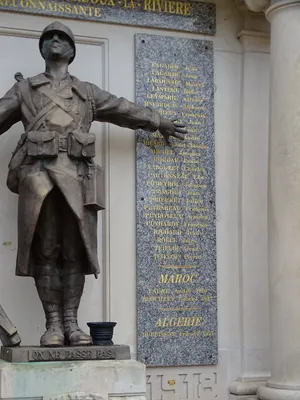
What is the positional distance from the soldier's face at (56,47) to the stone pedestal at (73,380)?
215 cm

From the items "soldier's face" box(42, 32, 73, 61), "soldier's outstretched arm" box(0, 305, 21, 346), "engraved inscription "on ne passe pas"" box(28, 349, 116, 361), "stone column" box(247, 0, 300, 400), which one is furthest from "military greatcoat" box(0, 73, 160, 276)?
"stone column" box(247, 0, 300, 400)

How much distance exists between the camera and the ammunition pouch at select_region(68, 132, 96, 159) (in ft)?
20.1

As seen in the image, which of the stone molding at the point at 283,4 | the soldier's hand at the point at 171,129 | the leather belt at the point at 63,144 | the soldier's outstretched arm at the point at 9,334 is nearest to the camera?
the soldier's outstretched arm at the point at 9,334

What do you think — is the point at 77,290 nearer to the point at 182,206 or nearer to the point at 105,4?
the point at 182,206

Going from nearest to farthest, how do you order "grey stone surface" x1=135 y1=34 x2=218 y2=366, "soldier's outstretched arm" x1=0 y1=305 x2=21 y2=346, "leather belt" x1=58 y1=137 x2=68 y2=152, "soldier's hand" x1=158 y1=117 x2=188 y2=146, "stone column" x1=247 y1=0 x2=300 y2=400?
"soldier's outstretched arm" x1=0 y1=305 x2=21 y2=346 → "leather belt" x1=58 y1=137 x2=68 y2=152 → "stone column" x1=247 y1=0 x2=300 y2=400 → "soldier's hand" x1=158 y1=117 x2=188 y2=146 → "grey stone surface" x1=135 y1=34 x2=218 y2=366

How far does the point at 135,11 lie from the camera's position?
7438 mm

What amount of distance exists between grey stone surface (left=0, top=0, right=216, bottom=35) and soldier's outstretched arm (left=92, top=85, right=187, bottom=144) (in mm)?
922

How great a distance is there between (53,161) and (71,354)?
1280mm

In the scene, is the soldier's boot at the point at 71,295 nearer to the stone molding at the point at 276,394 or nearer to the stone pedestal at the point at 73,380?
the stone pedestal at the point at 73,380

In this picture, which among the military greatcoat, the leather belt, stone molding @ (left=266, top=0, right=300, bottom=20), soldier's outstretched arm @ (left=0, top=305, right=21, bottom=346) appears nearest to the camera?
soldier's outstretched arm @ (left=0, top=305, right=21, bottom=346)

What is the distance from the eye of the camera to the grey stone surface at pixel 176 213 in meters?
7.12

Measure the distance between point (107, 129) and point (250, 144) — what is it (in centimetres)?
120

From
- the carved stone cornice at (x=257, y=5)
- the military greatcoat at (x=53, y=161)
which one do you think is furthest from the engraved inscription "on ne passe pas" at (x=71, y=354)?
the carved stone cornice at (x=257, y=5)

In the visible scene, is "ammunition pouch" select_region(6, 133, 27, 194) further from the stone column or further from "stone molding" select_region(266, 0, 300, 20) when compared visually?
"stone molding" select_region(266, 0, 300, 20)
